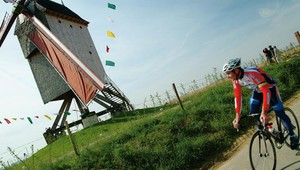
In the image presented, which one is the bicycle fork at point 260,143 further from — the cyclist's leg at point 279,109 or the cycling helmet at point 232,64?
the cycling helmet at point 232,64

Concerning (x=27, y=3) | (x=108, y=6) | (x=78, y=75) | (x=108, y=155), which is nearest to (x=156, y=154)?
Result: (x=108, y=155)

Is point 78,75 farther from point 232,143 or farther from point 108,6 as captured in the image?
point 232,143

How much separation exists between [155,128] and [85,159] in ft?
8.86

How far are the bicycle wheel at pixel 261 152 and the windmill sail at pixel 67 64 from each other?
13.3 m

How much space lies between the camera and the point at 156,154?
817 centimetres

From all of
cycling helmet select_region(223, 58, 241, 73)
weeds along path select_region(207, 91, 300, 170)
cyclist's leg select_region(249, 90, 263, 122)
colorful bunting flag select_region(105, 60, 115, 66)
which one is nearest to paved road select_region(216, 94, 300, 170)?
weeds along path select_region(207, 91, 300, 170)

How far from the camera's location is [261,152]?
5125 millimetres

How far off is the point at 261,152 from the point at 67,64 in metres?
16.4

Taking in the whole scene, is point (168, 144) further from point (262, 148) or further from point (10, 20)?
point (10, 20)

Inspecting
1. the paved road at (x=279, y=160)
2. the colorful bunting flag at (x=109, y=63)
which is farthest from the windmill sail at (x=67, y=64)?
the paved road at (x=279, y=160)

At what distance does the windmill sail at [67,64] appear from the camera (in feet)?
59.2

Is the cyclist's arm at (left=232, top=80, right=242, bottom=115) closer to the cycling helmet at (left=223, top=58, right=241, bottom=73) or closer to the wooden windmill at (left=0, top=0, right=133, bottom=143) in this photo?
the cycling helmet at (left=223, top=58, right=241, bottom=73)

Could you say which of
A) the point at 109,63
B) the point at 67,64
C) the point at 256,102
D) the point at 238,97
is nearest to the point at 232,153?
the point at 256,102

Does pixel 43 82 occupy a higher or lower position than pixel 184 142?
higher
